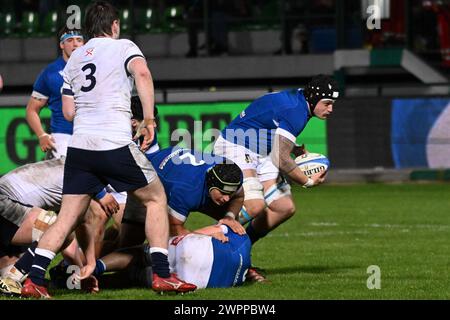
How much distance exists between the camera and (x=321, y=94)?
1124 centimetres

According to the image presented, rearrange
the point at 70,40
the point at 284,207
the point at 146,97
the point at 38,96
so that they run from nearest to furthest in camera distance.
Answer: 1. the point at 146,97
2. the point at 284,207
3. the point at 70,40
4. the point at 38,96

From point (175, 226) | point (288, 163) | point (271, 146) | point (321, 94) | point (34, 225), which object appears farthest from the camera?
point (271, 146)

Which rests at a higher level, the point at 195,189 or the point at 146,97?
the point at 146,97

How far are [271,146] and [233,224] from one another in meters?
1.47

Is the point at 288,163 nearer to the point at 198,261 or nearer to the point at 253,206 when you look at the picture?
the point at 253,206

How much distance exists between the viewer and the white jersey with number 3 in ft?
30.3

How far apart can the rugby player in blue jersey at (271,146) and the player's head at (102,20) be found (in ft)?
7.74

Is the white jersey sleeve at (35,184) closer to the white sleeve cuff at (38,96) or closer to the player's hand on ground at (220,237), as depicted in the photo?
the player's hand on ground at (220,237)

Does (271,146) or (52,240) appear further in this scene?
(271,146)

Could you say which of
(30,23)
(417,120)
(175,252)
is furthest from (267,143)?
(30,23)

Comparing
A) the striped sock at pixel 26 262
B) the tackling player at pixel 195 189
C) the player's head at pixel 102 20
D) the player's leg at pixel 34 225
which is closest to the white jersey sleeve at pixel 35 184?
the player's leg at pixel 34 225

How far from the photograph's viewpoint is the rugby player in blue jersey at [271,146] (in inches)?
442

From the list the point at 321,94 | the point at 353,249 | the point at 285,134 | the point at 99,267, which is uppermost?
the point at 321,94

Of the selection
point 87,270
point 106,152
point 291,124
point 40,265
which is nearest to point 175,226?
point 87,270
